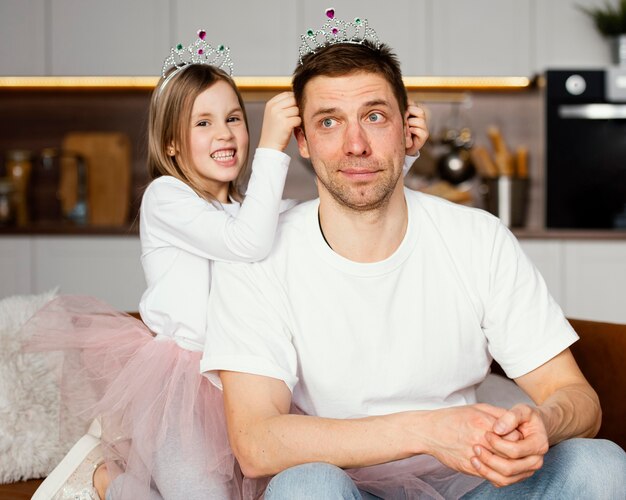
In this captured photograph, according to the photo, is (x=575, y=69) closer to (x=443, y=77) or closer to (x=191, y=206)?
(x=443, y=77)

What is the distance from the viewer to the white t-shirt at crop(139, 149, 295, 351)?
1701 millimetres

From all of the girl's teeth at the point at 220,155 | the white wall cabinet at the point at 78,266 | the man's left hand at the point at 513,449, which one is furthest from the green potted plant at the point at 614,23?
the man's left hand at the point at 513,449

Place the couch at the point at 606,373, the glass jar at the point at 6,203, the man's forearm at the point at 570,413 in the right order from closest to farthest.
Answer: the man's forearm at the point at 570,413, the couch at the point at 606,373, the glass jar at the point at 6,203

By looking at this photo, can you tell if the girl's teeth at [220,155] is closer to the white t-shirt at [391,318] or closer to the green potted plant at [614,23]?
the white t-shirt at [391,318]

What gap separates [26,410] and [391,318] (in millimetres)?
898

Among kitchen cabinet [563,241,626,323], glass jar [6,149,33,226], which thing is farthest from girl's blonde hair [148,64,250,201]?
glass jar [6,149,33,226]

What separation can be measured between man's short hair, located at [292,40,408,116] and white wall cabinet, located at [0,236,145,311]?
2184 mm

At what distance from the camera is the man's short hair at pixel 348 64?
1.69 m

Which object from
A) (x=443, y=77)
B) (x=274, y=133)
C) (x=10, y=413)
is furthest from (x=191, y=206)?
(x=443, y=77)

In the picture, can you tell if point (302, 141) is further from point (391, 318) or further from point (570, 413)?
point (570, 413)

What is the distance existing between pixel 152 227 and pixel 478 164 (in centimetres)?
254

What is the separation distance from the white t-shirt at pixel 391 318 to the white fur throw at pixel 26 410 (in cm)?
55

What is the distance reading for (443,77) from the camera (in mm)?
3998

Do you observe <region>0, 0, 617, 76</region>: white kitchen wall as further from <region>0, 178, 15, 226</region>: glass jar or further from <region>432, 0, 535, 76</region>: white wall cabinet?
<region>0, 178, 15, 226</region>: glass jar
